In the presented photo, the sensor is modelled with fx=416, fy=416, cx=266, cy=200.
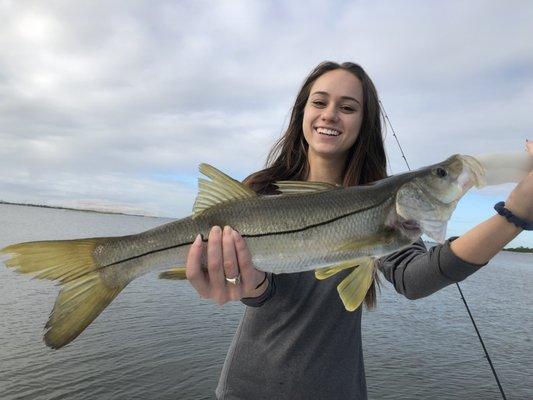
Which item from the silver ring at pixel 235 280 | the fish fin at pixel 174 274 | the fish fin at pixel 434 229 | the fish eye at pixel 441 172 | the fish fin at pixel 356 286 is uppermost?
the fish eye at pixel 441 172

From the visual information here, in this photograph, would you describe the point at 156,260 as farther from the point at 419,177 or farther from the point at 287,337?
the point at 419,177

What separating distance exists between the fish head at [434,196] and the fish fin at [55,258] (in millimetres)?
2383

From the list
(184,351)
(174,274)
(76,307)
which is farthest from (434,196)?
(184,351)

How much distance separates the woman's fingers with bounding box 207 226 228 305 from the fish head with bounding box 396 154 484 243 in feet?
4.58

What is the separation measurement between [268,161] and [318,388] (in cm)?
256

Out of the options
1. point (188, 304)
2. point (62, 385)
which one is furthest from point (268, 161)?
point (188, 304)

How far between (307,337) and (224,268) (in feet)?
2.80

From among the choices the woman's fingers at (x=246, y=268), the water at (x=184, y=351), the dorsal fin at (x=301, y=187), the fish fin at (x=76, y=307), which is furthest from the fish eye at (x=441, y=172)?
the water at (x=184, y=351)

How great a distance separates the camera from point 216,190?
333cm

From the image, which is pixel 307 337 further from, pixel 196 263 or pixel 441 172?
pixel 441 172

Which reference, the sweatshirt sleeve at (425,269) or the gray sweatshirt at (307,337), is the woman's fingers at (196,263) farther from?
the sweatshirt sleeve at (425,269)

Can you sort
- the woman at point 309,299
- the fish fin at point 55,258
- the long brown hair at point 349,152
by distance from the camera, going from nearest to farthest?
the fish fin at point 55,258 → the woman at point 309,299 → the long brown hair at point 349,152

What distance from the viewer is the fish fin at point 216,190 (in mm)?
3312

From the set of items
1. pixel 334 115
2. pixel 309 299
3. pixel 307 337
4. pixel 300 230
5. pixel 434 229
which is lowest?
pixel 307 337
